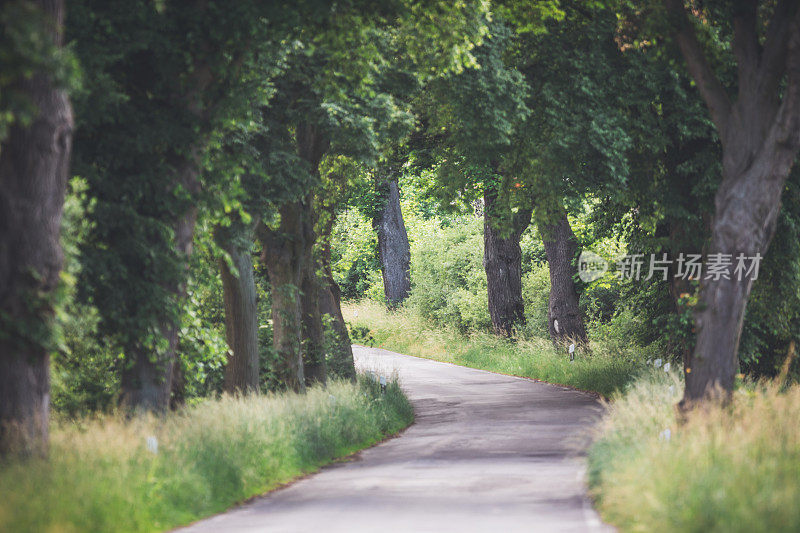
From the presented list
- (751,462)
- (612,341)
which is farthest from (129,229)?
(612,341)

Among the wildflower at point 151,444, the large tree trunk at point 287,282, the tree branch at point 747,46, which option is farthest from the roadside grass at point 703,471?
the large tree trunk at point 287,282

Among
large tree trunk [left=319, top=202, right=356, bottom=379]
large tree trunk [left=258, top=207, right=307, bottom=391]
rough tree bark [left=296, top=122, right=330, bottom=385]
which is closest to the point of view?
large tree trunk [left=258, top=207, right=307, bottom=391]

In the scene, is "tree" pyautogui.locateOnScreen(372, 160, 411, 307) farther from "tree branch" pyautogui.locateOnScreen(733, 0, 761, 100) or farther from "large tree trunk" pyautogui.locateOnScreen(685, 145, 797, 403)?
"large tree trunk" pyautogui.locateOnScreen(685, 145, 797, 403)

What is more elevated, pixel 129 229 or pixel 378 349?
pixel 129 229

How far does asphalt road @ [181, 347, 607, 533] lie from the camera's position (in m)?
9.95

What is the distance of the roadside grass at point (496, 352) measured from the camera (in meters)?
26.8

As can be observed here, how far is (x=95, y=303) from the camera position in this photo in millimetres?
12836

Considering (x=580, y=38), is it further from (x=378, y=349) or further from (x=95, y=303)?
(x=378, y=349)

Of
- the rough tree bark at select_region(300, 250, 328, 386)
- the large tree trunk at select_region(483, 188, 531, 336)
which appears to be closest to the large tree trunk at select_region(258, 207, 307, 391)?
the rough tree bark at select_region(300, 250, 328, 386)

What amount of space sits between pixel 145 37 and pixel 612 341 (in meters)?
21.2

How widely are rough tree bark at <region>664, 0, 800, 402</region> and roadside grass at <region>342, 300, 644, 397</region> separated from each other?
254 inches

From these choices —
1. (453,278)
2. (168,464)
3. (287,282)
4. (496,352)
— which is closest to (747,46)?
(168,464)

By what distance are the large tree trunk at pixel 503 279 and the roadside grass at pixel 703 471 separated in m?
22.9

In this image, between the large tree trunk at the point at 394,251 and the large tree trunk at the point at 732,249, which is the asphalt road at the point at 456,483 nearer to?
the large tree trunk at the point at 732,249
